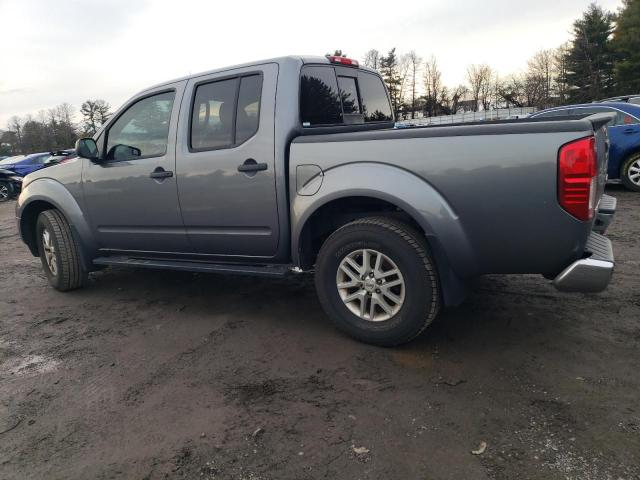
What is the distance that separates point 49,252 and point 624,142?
355 inches

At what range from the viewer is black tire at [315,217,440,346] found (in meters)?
2.99

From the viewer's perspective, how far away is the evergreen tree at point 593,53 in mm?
45156

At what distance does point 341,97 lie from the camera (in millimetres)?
4055

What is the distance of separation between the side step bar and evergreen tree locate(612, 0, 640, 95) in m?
46.9

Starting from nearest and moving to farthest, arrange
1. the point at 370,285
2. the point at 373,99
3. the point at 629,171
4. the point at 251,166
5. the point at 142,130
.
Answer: the point at 370,285 → the point at 251,166 → the point at 142,130 → the point at 373,99 → the point at 629,171

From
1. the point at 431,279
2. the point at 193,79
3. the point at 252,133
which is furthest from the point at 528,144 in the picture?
the point at 193,79

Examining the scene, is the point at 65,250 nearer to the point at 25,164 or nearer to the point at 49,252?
the point at 49,252

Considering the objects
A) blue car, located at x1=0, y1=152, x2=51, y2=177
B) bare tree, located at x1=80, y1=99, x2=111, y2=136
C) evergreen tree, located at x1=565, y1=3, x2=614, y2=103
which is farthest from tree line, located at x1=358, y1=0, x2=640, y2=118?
bare tree, located at x1=80, y1=99, x2=111, y2=136

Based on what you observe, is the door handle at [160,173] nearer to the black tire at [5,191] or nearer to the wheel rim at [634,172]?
the wheel rim at [634,172]

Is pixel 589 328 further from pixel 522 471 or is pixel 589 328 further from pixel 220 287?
pixel 220 287

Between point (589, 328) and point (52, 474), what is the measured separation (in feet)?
10.9

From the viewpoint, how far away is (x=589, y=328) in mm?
3361

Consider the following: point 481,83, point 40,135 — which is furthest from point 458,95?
point 40,135

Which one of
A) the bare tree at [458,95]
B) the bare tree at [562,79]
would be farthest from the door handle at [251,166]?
the bare tree at [458,95]
